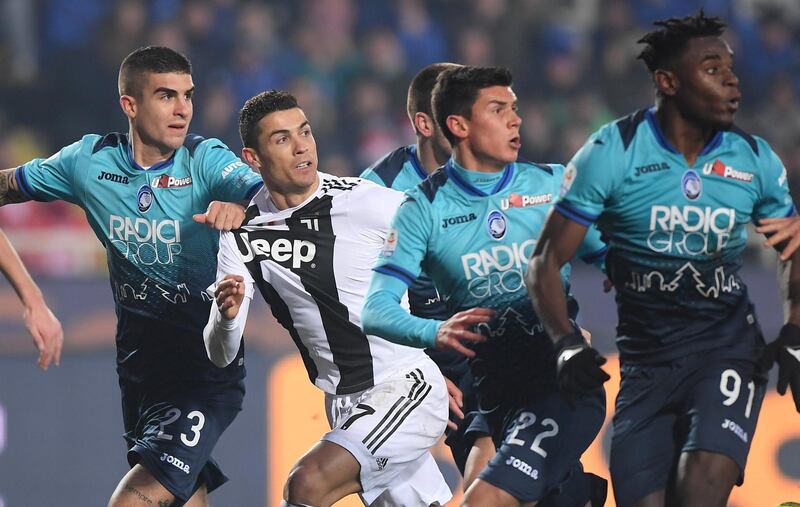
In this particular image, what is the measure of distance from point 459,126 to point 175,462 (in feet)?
6.45

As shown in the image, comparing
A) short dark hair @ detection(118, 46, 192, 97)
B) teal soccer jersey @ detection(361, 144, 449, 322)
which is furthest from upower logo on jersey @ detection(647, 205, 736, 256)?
short dark hair @ detection(118, 46, 192, 97)

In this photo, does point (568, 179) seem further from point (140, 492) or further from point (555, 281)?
point (140, 492)

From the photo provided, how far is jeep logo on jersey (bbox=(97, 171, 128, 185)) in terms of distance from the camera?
6.43 m

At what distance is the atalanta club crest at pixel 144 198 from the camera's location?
637cm

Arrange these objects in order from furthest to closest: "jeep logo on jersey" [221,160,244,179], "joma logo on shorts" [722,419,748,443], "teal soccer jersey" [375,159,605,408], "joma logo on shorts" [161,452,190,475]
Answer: "jeep logo on jersey" [221,160,244,179]
"joma logo on shorts" [161,452,190,475]
"teal soccer jersey" [375,159,605,408]
"joma logo on shorts" [722,419,748,443]

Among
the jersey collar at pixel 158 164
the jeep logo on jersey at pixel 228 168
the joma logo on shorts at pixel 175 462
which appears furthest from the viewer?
the jersey collar at pixel 158 164

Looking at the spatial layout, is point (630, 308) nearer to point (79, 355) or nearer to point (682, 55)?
point (682, 55)

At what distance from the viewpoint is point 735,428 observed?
4.84 metres

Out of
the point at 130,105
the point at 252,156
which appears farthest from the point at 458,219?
the point at 130,105

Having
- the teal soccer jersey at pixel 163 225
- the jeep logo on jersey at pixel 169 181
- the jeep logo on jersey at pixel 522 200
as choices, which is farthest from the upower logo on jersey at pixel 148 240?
the jeep logo on jersey at pixel 522 200

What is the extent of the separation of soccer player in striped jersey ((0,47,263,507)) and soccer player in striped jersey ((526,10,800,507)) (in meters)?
1.83

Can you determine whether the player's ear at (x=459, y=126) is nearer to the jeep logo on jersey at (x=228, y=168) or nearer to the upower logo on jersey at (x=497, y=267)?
the upower logo on jersey at (x=497, y=267)

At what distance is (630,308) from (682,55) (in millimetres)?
963

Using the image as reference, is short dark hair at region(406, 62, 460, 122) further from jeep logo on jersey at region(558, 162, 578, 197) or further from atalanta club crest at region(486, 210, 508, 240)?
jeep logo on jersey at region(558, 162, 578, 197)
